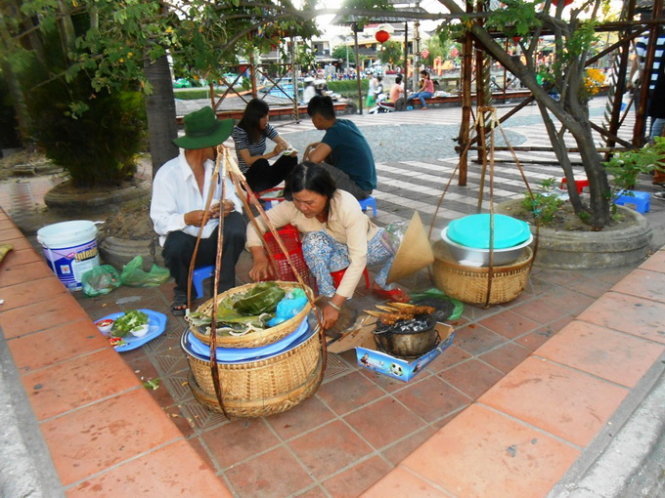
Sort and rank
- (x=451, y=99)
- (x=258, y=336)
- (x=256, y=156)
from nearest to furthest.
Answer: (x=258, y=336) < (x=256, y=156) < (x=451, y=99)

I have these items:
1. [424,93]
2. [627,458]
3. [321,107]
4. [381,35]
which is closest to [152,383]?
[627,458]

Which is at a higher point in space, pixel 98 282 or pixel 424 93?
pixel 424 93

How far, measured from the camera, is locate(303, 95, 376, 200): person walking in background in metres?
4.25

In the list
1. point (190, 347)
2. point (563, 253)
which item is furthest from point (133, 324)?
point (563, 253)

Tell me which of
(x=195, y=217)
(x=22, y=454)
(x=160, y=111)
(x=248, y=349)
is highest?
(x=160, y=111)

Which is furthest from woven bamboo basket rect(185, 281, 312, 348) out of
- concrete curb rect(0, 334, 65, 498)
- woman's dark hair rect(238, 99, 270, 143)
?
woman's dark hair rect(238, 99, 270, 143)

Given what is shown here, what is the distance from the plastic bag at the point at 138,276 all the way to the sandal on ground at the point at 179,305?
462 mm

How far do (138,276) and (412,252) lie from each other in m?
2.09

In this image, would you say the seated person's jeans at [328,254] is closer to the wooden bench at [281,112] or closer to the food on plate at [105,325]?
the food on plate at [105,325]

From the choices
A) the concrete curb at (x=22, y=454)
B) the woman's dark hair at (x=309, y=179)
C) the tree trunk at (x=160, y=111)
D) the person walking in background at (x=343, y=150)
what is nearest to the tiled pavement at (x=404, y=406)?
the concrete curb at (x=22, y=454)

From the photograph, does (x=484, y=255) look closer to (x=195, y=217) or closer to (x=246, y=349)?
(x=246, y=349)

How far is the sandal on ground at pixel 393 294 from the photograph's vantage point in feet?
10.7

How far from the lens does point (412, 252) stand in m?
3.05

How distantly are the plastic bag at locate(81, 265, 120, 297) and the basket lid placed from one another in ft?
8.24
